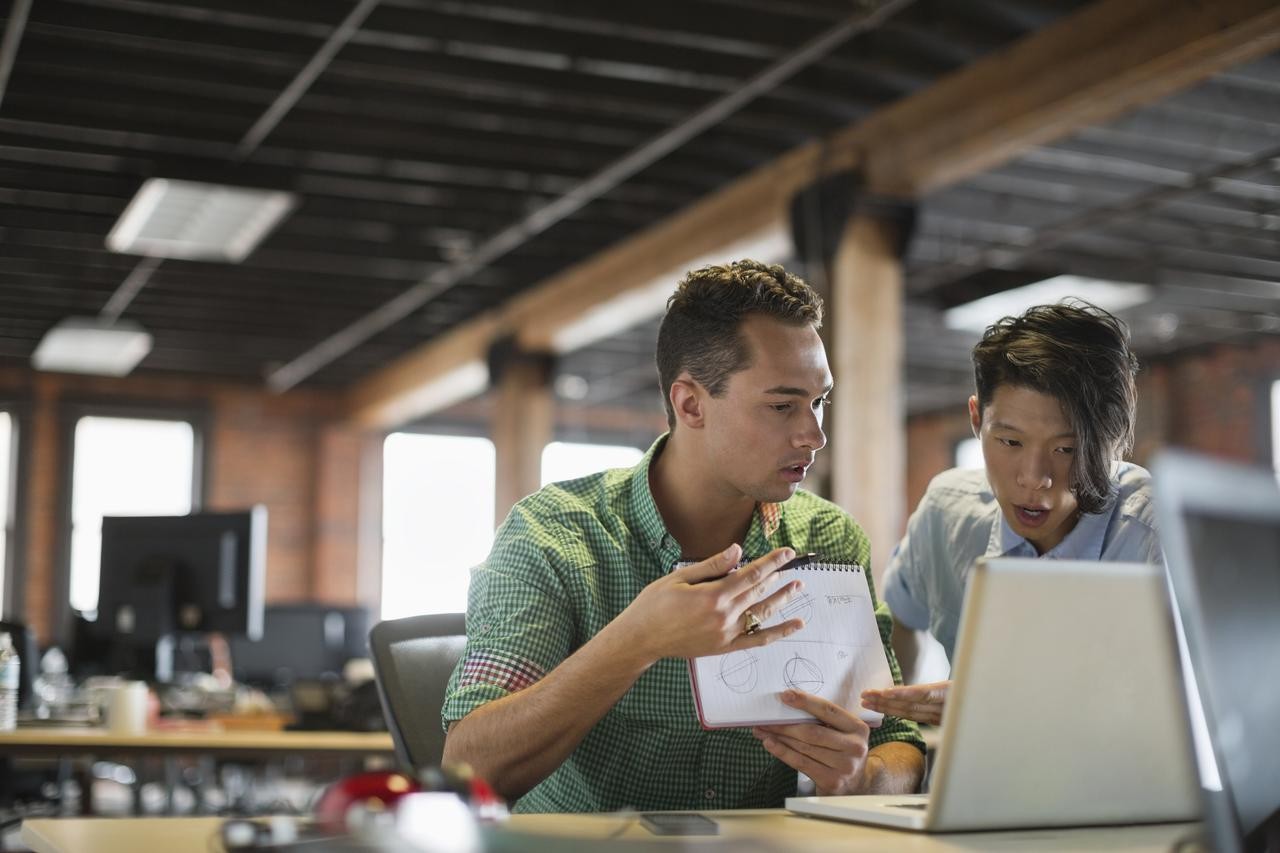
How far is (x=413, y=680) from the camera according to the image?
2.38 m

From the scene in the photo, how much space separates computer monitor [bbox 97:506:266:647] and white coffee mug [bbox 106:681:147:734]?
2.96 feet

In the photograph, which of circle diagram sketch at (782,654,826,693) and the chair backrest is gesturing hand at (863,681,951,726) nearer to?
circle diagram sketch at (782,654,826,693)

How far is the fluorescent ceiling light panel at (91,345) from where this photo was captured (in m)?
10.4

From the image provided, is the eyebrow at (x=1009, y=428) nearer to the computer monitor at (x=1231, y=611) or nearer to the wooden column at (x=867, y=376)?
the computer monitor at (x=1231, y=611)

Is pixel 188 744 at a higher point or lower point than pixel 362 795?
lower

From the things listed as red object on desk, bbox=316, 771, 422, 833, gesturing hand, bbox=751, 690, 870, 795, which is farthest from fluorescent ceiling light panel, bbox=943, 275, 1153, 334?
red object on desk, bbox=316, 771, 422, 833

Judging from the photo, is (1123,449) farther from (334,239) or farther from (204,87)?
(334,239)

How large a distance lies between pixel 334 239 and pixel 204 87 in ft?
8.34

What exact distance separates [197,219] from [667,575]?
6490 millimetres

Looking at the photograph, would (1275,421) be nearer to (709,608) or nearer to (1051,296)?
(1051,296)

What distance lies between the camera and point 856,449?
255 inches

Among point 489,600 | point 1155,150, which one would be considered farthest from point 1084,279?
point 489,600

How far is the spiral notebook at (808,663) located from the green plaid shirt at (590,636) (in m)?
0.21

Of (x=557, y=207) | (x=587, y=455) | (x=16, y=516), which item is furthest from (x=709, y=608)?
(x=587, y=455)
